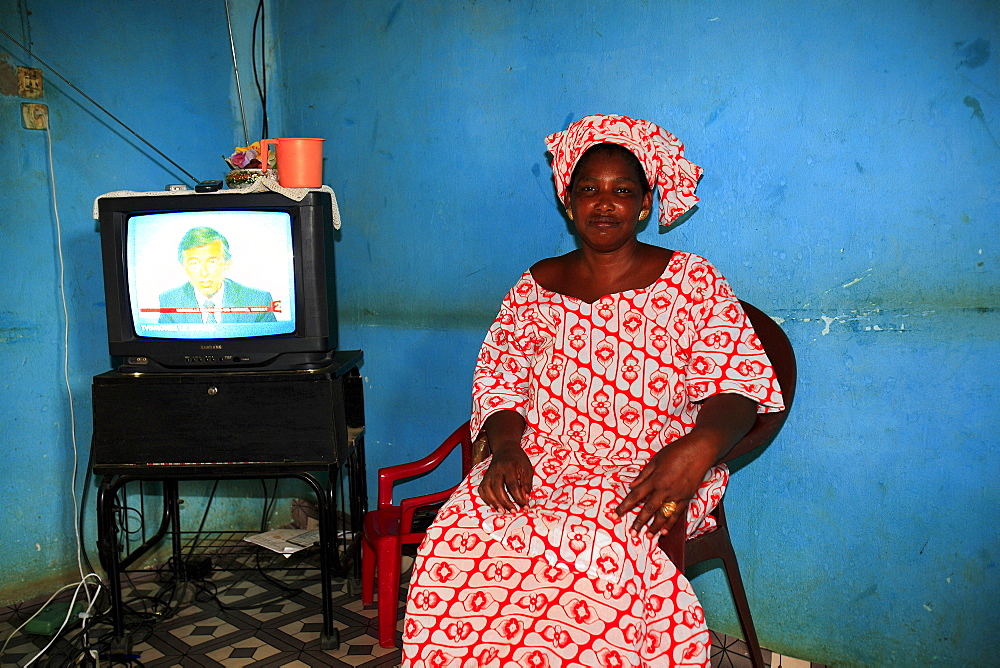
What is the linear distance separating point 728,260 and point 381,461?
1693 millimetres

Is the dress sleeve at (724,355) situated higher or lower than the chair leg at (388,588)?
higher

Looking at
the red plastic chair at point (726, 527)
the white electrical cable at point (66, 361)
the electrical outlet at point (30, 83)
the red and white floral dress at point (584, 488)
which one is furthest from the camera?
the white electrical cable at point (66, 361)

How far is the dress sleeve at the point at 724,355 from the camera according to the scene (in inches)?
75.7

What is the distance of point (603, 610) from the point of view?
5.38 feet

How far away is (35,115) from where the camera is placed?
2855mm

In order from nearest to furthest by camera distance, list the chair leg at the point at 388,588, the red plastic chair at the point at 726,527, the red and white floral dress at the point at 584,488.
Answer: the red and white floral dress at the point at 584,488
the red plastic chair at the point at 726,527
the chair leg at the point at 388,588

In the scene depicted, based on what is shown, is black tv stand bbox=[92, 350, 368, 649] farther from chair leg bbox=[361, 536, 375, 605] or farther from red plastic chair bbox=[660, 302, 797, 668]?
red plastic chair bbox=[660, 302, 797, 668]

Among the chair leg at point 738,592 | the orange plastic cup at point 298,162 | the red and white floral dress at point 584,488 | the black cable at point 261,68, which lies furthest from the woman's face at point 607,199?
the black cable at point 261,68

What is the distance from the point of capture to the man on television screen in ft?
8.23

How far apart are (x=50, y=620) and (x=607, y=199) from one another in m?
2.31

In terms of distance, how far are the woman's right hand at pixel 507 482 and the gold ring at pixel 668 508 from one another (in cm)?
31

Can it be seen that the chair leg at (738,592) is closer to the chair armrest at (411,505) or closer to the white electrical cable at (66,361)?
the chair armrest at (411,505)

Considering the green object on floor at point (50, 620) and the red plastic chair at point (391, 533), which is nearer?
the red plastic chair at point (391, 533)

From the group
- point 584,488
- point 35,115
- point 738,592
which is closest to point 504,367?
point 584,488
